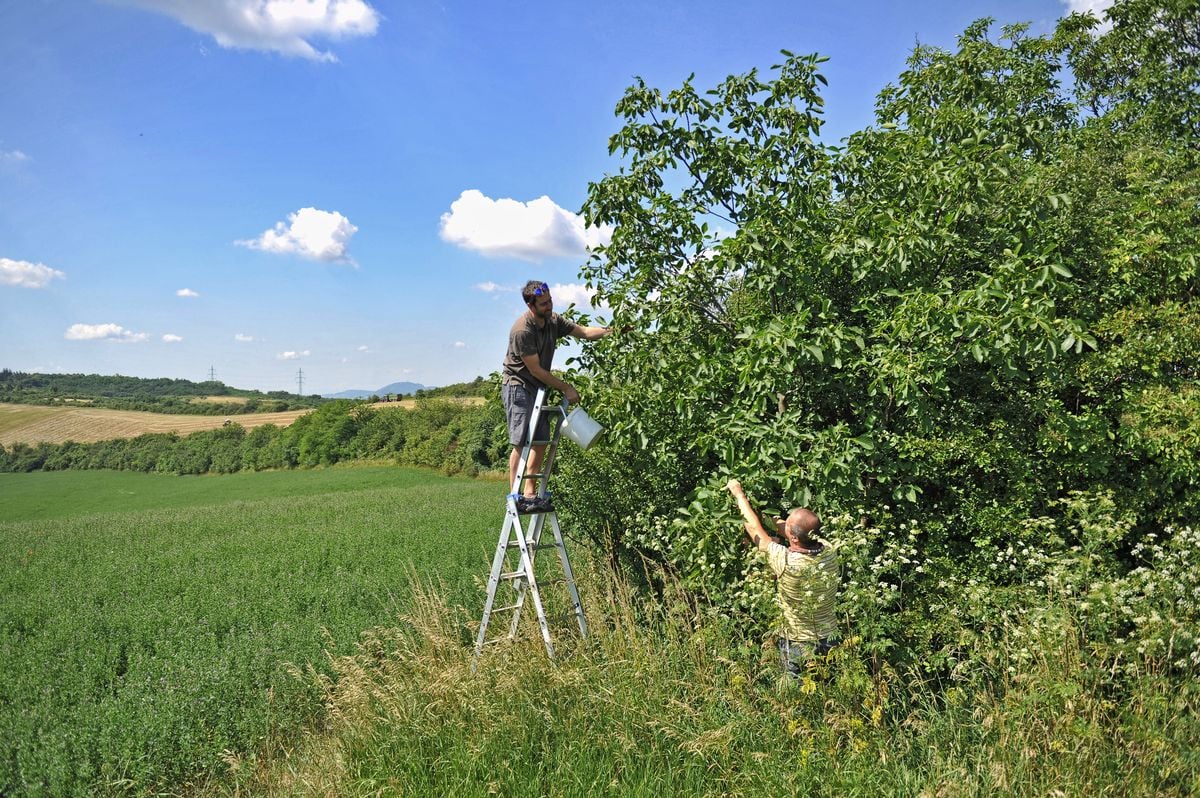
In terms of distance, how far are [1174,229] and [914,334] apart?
11.1 feet

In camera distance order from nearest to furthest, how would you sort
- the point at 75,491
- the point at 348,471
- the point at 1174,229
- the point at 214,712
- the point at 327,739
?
the point at 327,739 < the point at 214,712 < the point at 1174,229 < the point at 75,491 < the point at 348,471

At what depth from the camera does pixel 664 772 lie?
12.3ft

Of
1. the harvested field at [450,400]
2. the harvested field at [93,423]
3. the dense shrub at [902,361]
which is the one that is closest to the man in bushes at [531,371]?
the dense shrub at [902,361]

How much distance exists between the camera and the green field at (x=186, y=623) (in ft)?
17.4

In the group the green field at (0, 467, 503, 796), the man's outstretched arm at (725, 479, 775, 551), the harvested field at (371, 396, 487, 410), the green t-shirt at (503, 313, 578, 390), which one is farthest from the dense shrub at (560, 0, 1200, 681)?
the harvested field at (371, 396, 487, 410)

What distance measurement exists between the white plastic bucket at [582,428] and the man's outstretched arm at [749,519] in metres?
1.03

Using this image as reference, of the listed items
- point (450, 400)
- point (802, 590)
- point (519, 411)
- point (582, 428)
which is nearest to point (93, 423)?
point (450, 400)

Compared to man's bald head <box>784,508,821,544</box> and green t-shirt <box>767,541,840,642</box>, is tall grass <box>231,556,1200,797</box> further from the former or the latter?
man's bald head <box>784,508,821,544</box>

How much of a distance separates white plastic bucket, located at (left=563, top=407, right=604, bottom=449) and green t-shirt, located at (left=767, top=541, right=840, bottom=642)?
1459 millimetres

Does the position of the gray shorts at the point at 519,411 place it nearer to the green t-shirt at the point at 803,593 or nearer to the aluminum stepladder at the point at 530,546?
the aluminum stepladder at the point at 530,546

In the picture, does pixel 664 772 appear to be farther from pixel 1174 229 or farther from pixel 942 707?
pixel 1174 229

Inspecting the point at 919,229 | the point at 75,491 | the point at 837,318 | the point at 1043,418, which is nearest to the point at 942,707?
the point at 1043,418

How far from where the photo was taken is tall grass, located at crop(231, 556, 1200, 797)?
337 cm

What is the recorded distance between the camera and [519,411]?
524cm
